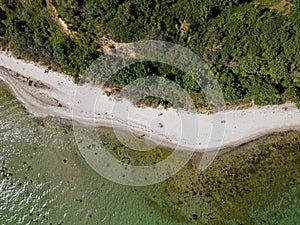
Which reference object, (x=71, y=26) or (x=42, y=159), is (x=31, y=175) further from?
(x=71, y=26)

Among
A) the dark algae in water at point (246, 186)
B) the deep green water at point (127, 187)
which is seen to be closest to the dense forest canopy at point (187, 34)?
the dark algae in water at point (246, 186)

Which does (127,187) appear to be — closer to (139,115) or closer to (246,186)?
(139,115)

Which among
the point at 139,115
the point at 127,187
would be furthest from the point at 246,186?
the point at 139,115

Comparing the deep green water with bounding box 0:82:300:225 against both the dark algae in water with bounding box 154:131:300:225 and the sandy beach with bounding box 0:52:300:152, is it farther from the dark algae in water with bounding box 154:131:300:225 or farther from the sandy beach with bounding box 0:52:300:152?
the sandy beach with bounding box 0:52:300:152

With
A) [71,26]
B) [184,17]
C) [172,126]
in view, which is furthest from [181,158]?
[71,26]

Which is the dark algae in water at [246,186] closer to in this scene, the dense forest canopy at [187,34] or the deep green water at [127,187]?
the deep green water at [127,187]
